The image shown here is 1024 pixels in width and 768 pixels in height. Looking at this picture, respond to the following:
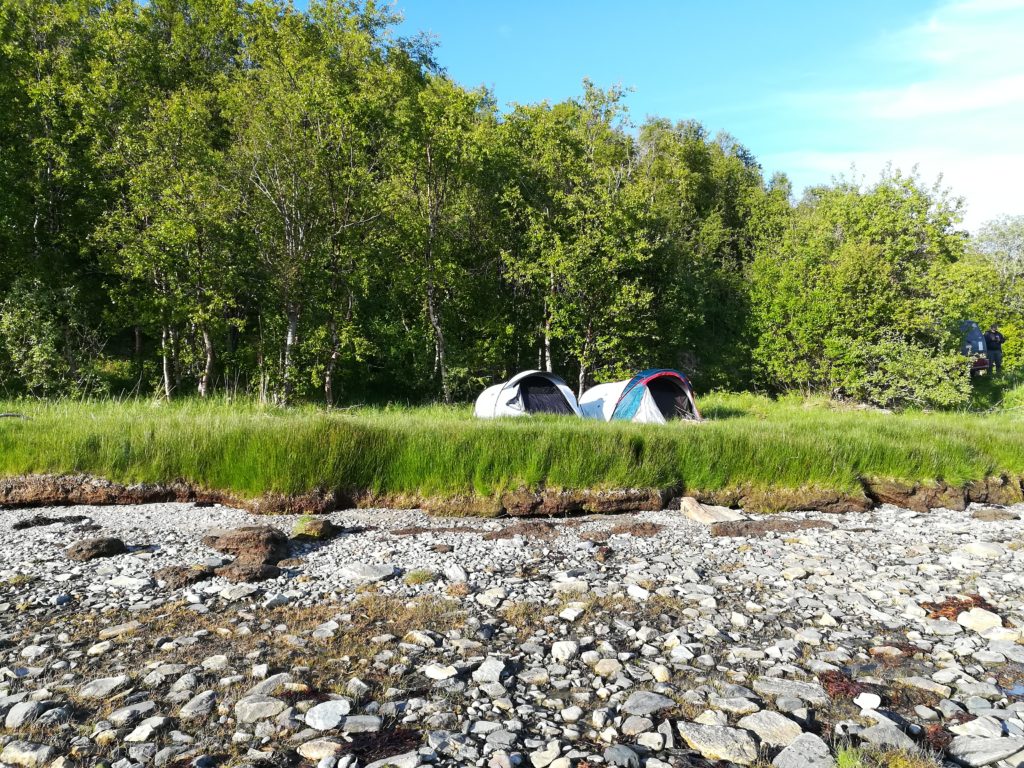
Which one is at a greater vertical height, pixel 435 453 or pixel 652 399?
pixel 652 399

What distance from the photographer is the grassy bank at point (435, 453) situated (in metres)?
10.3

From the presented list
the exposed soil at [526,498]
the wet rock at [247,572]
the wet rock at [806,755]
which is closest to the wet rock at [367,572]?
the wet rock at [247,572]

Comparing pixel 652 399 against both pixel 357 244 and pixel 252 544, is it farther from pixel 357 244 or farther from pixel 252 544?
pixel 252 544

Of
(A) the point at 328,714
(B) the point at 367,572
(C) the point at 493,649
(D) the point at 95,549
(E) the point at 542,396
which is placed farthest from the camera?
(E) the point at 542,396

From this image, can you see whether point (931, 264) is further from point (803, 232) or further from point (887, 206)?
point (803, 232)

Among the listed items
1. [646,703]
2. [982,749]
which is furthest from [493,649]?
[982,749]

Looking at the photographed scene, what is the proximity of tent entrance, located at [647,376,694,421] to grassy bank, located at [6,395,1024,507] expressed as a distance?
4894 mm

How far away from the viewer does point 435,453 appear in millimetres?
11070

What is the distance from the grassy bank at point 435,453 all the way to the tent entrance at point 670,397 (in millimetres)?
4894

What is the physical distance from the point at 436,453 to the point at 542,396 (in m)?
7.44

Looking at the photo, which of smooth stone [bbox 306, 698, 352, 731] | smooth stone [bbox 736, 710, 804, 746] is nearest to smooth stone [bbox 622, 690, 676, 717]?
smooth stone [bbox 736, 710, 804, 746]

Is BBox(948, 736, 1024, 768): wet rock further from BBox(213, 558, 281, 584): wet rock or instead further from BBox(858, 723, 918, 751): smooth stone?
BBox(213, 558, 281, 584): wet rock

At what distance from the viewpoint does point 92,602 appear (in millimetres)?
5719

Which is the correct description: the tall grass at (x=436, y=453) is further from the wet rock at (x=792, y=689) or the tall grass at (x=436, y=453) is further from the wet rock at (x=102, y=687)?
the wet rock at (x=792, y=689)
